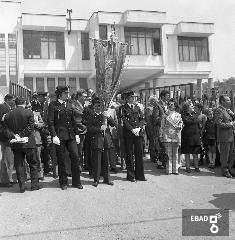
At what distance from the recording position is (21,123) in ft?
24.1

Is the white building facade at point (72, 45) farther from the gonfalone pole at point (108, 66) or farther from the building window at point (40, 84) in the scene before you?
the gonfalone pole at point (108, 66)

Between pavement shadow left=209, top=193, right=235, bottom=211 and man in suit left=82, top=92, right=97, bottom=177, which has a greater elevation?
man in suit left=82, top=92, right=97, bottom=177

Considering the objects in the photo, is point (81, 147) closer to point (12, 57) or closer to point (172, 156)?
point (172, 156)

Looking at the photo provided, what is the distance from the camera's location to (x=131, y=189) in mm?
7309

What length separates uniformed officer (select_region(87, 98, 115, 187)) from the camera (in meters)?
7.73

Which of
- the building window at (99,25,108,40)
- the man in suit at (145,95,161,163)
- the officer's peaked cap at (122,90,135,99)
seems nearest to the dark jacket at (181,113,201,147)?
the man in suit at (145,95,161,163)

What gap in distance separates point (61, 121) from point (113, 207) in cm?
223

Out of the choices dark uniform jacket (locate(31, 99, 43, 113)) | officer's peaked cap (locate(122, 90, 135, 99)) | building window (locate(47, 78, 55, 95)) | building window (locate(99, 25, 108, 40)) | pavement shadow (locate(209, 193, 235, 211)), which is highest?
building window (locate(99, 25, 108, 40))

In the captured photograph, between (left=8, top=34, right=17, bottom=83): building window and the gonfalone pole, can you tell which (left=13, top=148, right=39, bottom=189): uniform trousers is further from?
(left=8, top=34, right=17, bottom=83): building window

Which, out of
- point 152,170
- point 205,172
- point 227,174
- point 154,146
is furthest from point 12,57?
point 227,174

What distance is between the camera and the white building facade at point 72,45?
27500mm

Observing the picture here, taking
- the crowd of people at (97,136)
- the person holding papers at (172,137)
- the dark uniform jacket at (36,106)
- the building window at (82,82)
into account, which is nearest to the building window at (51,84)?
the building window at (82,82)

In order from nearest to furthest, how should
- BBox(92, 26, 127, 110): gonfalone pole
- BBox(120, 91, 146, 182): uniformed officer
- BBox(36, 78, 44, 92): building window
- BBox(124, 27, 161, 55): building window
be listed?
1. BBox(92, 26, 127, 110): gonfalone pole
2. BBox(120, 91, 146, 182): uniformed officer
3. BBox(124, 27, 161, 55): building window
4. BBox(36, 78, 44, 92): building window

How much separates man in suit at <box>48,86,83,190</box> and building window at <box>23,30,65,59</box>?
2134 centimetres
